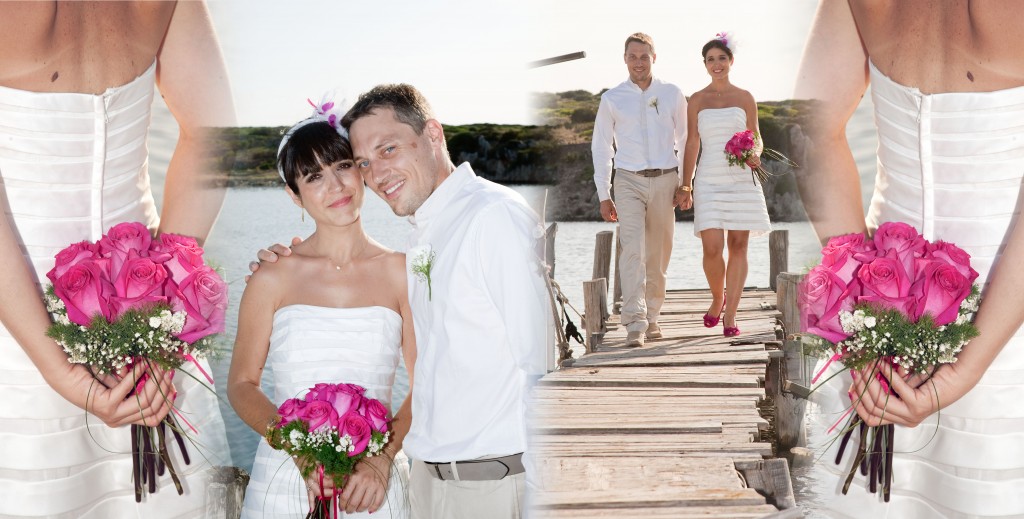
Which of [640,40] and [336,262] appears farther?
[640,40]

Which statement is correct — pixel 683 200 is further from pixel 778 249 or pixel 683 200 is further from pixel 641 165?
pixel 778 249

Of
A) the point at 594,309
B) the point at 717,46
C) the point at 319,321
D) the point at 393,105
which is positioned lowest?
the point at 594,309

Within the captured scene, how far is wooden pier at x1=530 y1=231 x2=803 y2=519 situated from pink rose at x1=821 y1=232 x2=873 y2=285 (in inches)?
30.8

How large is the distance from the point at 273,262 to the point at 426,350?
1.62 feet

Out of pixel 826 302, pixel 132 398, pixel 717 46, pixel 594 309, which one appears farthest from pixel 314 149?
pixel 594 309

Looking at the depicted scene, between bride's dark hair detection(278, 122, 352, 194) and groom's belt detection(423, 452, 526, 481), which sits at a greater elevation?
bride's dark hair detection(278, 122, 352, 194)

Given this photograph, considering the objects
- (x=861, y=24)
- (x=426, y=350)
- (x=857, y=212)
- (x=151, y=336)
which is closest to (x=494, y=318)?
(x=426, y=350)

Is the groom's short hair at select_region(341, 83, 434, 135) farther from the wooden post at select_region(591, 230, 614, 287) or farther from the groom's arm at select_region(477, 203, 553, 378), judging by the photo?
the wooden post at select_region(591, 230, 614, 287)

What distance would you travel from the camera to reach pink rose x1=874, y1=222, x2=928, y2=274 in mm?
2277

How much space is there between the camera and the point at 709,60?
3.29 m

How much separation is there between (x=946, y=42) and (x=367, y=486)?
1.84m

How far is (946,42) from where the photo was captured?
2377mm

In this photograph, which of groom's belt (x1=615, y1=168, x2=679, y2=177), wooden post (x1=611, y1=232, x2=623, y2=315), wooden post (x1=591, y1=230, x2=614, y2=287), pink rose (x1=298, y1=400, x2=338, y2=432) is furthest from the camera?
wooden post (x1=591, y1=230, x2=614, y2=287)

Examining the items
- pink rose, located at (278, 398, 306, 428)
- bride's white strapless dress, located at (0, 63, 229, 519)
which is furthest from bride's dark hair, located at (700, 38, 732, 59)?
pink rose, located at (278, 398, 306, 428)
